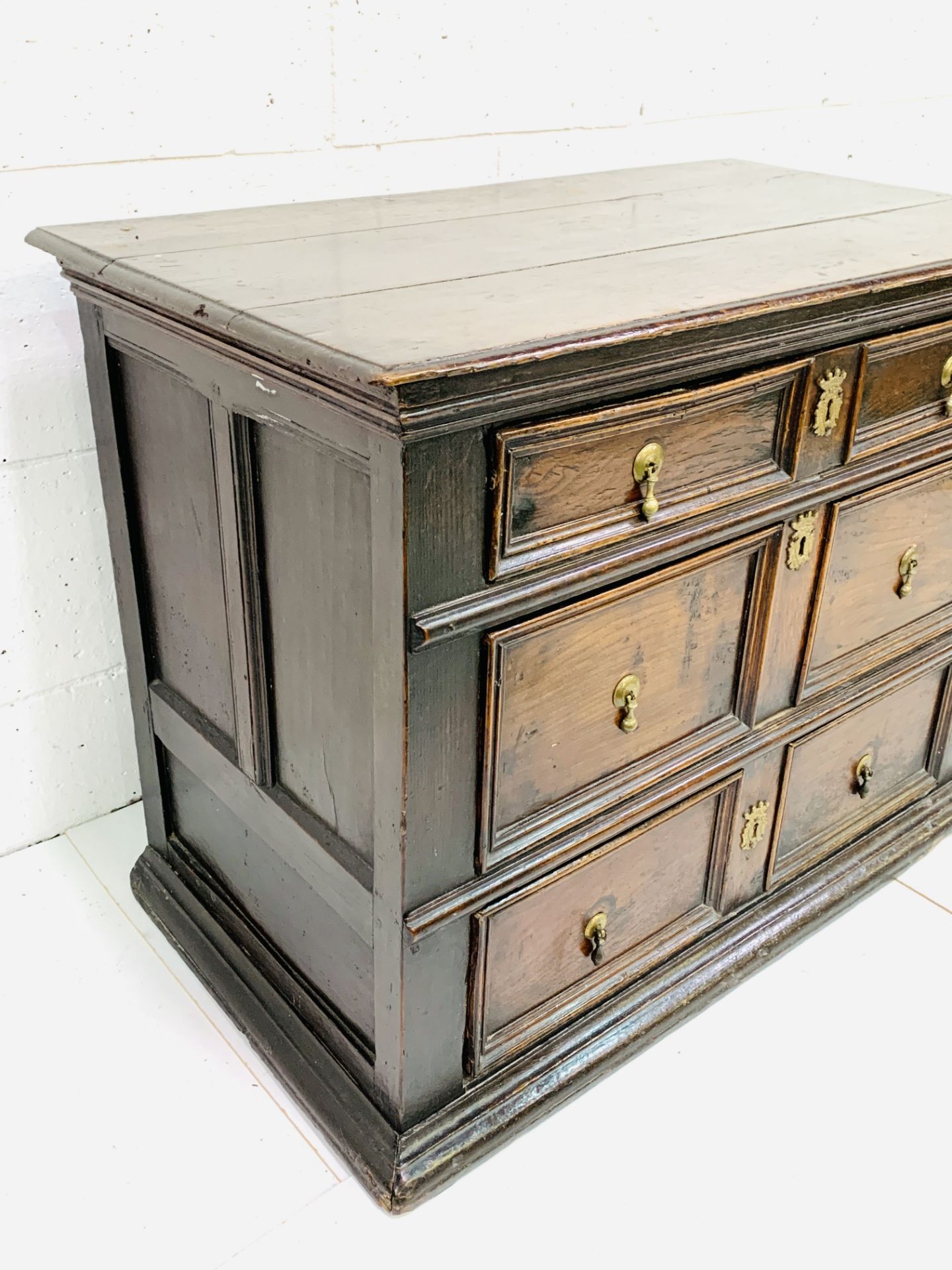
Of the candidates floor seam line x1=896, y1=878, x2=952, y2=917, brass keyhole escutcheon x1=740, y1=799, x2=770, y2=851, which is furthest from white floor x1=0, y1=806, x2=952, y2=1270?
brass keyhole escutcheon x1=740, y1=799, x2=770, y2=851

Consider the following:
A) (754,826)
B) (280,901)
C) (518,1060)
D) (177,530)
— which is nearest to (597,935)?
(518,1060)

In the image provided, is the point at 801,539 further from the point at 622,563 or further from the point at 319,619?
the point at 319,619

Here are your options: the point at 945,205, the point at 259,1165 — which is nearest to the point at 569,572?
the point at 259,1165

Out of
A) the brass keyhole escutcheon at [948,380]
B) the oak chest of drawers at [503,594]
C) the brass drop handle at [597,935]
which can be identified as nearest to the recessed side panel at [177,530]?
the oak chest of drawers at [503,594]

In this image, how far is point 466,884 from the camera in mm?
1259

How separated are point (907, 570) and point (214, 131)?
117cm

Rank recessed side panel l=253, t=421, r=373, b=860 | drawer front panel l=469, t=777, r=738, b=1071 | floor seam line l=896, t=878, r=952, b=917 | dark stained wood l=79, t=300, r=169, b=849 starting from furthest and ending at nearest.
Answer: floor seam line l=896, t=878, r=952, b=917, dark stained wood l=79, t=300, r=169, b=849, drawer front panel l=469, t=777, r=738, b=1071, recessed side panel l=253, t=421, r=373, b=860

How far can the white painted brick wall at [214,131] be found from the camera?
60.7 inches

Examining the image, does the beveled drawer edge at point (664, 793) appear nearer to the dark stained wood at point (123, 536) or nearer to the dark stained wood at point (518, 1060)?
the dark stained wood at point (518, 1060)

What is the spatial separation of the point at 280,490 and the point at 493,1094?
788 millimetres

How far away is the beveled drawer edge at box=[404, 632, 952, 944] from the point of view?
4.09 feet

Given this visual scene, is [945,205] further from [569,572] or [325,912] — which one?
[325,912]

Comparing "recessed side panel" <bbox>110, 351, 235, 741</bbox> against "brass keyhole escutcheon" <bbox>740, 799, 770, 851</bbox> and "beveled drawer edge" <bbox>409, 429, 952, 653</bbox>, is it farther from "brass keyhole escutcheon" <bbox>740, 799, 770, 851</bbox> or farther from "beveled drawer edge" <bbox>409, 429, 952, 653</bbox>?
"brass keyhole escutcheon" <bbox>740, 799, 770, 851</bbox>

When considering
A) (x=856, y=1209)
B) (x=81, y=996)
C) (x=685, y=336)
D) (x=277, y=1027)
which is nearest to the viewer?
(x=685, y=336)
